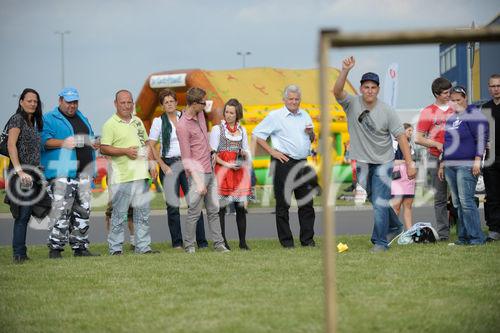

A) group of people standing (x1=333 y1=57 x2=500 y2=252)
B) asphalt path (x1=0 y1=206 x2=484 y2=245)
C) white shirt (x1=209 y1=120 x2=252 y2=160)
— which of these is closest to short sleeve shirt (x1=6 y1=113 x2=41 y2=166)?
white shirt (x1=209 y1=120 x2=252 y2=160)

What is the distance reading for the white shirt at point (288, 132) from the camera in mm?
10609

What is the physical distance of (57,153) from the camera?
9898mm

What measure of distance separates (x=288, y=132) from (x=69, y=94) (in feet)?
8.74

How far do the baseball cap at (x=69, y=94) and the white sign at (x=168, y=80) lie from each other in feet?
50.3

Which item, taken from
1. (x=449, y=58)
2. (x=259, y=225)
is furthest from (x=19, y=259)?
(x=449, y=58)

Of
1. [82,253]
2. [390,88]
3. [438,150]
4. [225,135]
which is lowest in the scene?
[82,253]

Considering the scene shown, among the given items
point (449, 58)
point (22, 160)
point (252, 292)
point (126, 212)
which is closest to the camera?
point (252, 292)

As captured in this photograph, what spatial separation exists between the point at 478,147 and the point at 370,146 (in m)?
1.34

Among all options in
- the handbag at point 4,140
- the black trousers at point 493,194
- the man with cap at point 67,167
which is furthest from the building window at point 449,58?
the handbag at point 4,140

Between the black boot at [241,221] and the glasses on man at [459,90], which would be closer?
the glasses on man at [459,90]

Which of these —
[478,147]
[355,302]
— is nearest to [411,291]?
[355,302]

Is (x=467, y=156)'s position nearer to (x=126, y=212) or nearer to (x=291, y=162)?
(x=291, y=162)

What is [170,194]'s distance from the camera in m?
10.5

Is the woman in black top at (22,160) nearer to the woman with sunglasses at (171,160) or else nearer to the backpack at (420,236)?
the woman with sunglasses at (171,160)
